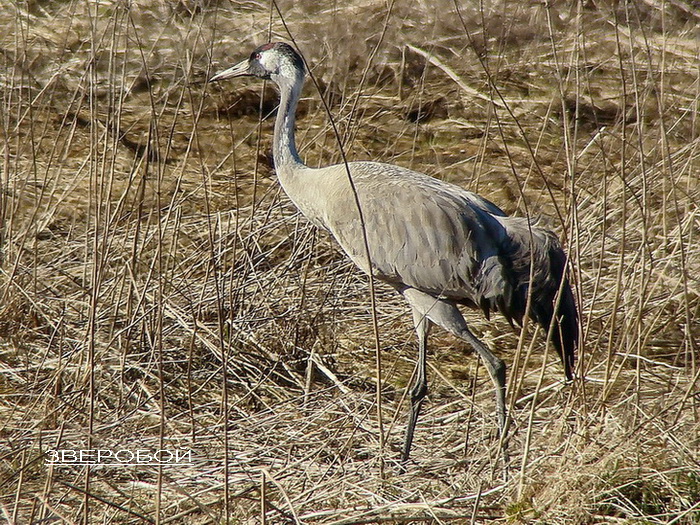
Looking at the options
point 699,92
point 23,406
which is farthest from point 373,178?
point 23,406

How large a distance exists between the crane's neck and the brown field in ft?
0.78

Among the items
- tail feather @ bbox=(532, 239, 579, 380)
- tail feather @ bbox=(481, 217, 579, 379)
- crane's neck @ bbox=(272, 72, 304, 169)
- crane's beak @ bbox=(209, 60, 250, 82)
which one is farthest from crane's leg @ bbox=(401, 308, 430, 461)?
crane's beak @ bbox=(209, 60, 250, 82)

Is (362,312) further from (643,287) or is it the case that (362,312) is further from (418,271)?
(643,287)

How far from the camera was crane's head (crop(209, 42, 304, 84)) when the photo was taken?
3.67 m

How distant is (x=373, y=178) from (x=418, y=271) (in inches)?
15.2

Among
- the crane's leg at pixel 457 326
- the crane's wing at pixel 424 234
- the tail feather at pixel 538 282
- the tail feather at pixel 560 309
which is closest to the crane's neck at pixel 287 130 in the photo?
the crane's wing at pixel 424 234

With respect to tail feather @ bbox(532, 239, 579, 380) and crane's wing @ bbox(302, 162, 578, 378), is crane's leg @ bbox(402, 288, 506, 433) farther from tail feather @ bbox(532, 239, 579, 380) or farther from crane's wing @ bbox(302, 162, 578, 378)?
tail feather @ bbox(532, 239, 579, 380)

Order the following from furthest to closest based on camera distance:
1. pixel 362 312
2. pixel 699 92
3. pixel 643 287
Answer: pixel 362 312 → pixel 699 92 → pixel 643 287

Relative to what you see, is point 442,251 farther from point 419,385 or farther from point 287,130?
point 287,130

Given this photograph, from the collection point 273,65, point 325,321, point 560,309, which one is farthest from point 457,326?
point 273,65

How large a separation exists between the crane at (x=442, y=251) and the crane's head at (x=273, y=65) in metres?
0.47

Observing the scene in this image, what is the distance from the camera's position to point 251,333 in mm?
3785

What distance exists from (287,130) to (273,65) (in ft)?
0.99

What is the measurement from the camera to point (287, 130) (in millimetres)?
3623
